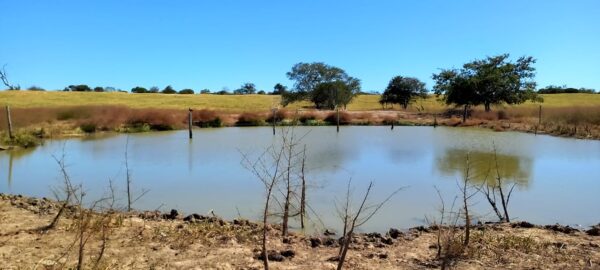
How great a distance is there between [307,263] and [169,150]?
45.4ft

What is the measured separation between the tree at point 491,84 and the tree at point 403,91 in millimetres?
13569

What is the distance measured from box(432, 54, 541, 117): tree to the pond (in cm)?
1581

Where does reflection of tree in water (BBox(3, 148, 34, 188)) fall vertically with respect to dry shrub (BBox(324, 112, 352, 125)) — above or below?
below

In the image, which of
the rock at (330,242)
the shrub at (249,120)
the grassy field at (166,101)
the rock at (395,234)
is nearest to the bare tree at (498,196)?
the rock at (395,234)

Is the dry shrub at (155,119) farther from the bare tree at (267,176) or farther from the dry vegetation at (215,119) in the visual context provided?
the bare tree at (267,176)

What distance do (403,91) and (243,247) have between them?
162 feet

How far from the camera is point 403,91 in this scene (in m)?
52.6

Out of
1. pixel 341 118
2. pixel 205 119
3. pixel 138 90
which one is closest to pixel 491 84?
pixel 341 118

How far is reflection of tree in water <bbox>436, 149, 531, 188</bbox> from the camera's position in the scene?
11.3m

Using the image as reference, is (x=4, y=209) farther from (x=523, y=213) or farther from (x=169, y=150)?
(x=169, y=150)

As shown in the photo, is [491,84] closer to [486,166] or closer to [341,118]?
[341,118]

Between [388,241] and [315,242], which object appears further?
[388,241]

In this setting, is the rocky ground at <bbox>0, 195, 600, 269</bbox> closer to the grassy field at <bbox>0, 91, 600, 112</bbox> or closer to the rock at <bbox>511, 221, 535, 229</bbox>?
the rock at <bbox>511, 221, 535, 229</bbox>

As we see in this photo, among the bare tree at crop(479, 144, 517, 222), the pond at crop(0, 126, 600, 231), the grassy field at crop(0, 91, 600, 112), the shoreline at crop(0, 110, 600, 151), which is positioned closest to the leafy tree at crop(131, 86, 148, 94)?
the grassy field at crop(0, 91, 600, 112)
